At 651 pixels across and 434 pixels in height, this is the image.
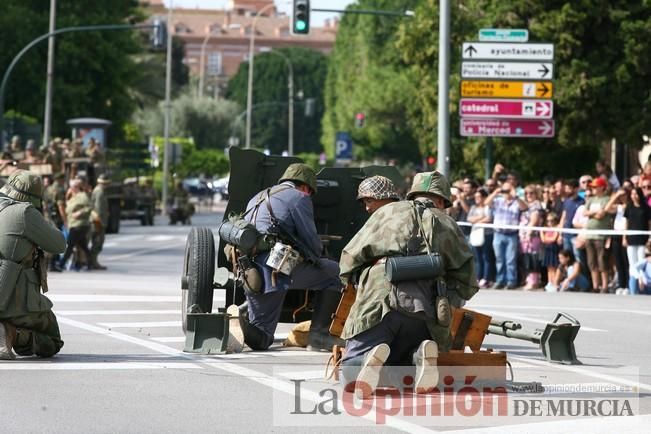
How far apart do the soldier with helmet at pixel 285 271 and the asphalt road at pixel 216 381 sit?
0.69 ft

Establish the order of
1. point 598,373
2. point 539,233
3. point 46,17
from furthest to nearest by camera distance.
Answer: point 46,17
point 539,233
point 598,373

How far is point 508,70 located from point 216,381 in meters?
17.4

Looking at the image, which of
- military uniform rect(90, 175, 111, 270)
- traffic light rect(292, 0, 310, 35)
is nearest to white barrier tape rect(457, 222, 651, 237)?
military uniform rect(90, 175, 111, 270)

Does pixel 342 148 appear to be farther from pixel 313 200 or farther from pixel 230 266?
pixel 230 266

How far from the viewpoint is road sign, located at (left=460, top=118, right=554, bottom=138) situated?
27.8 metres

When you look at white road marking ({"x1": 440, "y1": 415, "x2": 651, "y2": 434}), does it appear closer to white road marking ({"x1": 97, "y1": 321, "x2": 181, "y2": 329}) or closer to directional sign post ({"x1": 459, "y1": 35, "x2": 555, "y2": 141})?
white road marking ({"x1": 97, "y1": 321, "x2": 181, "y2": 329})

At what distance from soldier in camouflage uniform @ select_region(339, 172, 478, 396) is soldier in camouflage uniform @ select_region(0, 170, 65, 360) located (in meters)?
2.86

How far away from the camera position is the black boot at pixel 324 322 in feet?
42.3

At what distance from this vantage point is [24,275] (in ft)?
39.1

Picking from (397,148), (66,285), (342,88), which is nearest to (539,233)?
(66,285)

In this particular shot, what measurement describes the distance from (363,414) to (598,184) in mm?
13071

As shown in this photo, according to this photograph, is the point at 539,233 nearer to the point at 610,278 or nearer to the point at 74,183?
the point at 610,278

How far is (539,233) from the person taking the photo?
22.8 metres

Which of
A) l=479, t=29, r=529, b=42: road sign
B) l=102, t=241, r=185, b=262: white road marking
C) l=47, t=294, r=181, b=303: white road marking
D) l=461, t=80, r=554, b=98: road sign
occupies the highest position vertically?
l=479, t=29, r=529, b=42: road sign
